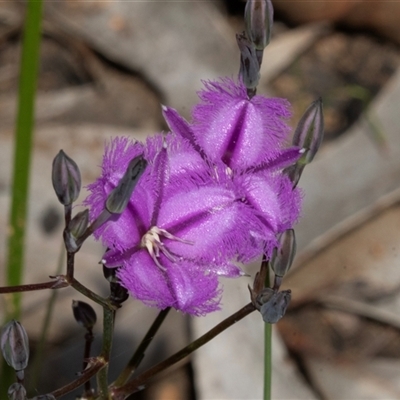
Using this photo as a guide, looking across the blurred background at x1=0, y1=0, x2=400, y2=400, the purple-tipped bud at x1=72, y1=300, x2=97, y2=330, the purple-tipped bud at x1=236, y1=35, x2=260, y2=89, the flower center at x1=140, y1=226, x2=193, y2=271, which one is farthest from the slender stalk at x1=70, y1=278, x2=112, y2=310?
the blurred background at x1=0, y1=0, x2=400, y2=400

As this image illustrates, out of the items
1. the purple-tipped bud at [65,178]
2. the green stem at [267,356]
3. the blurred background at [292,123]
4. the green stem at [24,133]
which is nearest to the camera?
the purple-tipped bud at [65,178]

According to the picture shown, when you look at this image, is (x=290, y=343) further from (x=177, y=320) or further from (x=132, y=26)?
(x=132, y=26)

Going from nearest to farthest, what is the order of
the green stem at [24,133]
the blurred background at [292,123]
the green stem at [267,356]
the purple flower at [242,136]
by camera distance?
the purple flower at [242,136] → the green stem at [267,356] → the green stem at [24,133] → the blurred background at [292,123]

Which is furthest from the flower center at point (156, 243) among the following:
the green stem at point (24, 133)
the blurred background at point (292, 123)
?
the blurred background at point (292, 123)

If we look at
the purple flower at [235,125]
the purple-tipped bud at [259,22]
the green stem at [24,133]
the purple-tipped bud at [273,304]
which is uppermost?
the green stem at [24,133]

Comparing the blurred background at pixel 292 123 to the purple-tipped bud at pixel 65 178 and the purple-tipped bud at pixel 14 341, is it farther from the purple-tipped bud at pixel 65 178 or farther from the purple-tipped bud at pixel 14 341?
the purple-tipped bud at pixel 65 178
